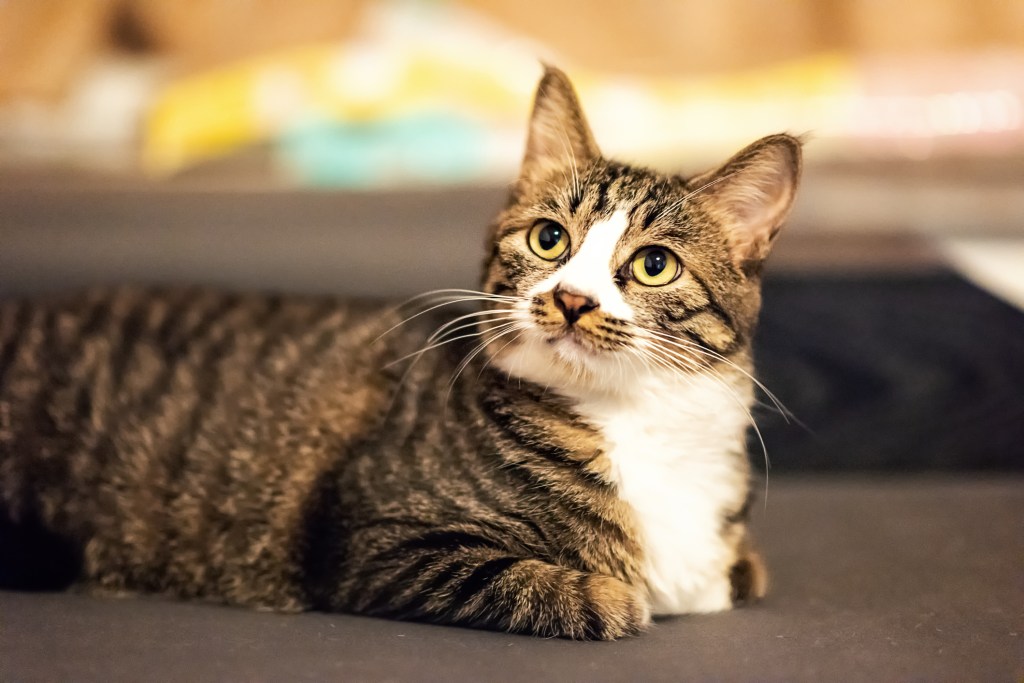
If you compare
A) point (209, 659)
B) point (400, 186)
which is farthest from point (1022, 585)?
point (400, 186)

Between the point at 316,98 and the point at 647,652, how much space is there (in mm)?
1740

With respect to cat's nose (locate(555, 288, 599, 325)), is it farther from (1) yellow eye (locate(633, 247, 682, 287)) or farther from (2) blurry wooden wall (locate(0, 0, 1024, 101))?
(2) blurry wooden wall (locate(0, 0, 1024, 101))

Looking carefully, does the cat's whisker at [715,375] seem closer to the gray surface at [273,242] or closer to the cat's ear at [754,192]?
the cat's ear at [754,192]

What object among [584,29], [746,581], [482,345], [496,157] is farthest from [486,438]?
[584,29]

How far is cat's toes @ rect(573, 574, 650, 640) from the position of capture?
1.05m

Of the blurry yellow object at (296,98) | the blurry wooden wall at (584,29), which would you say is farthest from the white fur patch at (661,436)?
the blurry wooden wall at (584,29)

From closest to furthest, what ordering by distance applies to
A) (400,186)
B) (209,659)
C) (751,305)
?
(209,659) < (751,305) < (400,186)

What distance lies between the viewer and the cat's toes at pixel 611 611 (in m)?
1.05

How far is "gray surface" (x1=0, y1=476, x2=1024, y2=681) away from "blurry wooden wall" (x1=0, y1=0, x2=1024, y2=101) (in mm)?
1765

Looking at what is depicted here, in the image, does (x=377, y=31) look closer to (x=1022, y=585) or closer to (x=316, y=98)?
(x=316, y=98)

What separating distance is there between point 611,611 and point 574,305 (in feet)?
1.25

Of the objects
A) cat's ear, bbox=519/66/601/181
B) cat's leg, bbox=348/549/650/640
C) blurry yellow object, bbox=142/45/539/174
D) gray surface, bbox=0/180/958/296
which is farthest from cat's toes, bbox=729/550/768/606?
blurry yellow object, bbox=142/45/539/174

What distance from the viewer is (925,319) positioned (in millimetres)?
1806

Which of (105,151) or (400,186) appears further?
(105,151)
